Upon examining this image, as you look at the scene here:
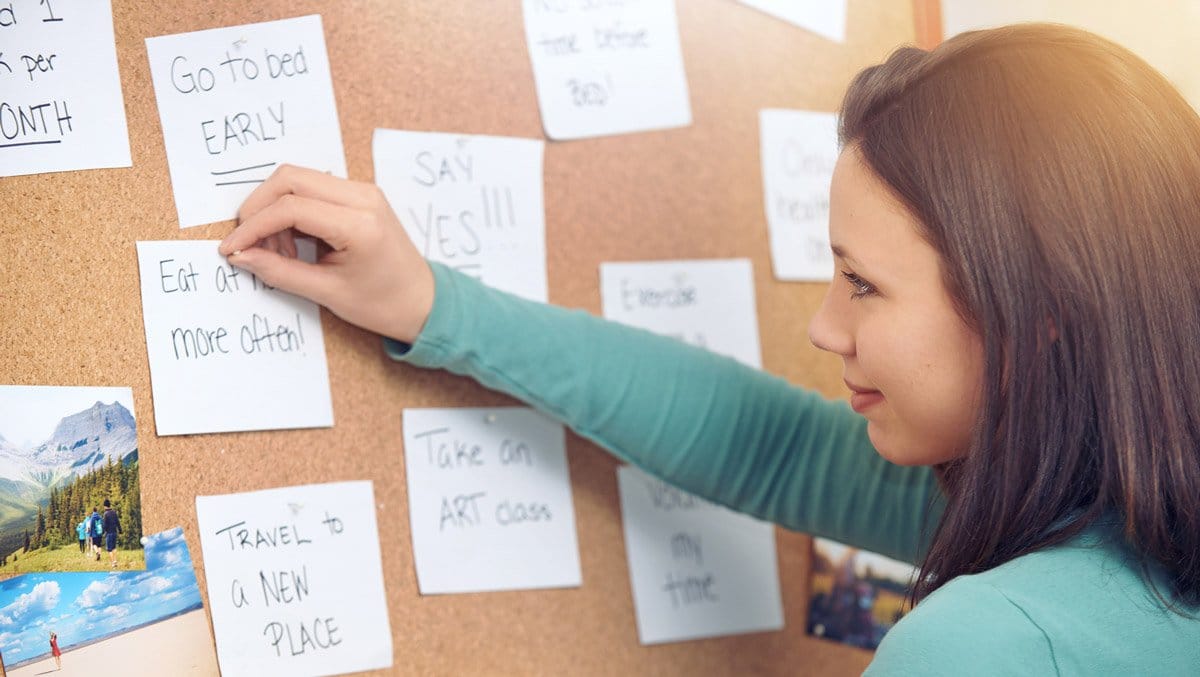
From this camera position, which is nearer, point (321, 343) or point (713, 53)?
point (321, 343)

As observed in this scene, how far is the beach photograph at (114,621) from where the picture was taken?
64 centimetres

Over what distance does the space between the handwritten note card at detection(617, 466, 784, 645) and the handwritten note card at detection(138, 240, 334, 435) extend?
0.29m

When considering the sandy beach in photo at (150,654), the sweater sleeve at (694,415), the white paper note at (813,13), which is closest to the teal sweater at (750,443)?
the sweater sleeve at (694,415)

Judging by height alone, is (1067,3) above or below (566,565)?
above

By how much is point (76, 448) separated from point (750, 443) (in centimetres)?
50

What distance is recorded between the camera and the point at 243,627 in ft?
2.38

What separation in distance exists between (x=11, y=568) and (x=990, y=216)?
2.00ft

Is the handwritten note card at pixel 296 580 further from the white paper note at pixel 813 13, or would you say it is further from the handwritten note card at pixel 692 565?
the white paper note at pixel 813 13

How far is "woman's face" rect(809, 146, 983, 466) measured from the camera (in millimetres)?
667

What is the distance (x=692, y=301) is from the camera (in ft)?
3.21

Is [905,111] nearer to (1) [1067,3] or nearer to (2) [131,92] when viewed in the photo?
(2) [131,92]

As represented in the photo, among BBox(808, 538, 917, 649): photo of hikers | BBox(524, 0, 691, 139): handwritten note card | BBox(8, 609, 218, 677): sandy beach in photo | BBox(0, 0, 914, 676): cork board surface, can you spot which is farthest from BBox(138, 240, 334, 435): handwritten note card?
BBox(808, 538, 917, 649): photo of hikers

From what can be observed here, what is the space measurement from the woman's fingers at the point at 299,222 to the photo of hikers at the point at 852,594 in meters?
0.55

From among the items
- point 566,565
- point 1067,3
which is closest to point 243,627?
point 566,565
